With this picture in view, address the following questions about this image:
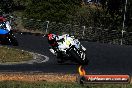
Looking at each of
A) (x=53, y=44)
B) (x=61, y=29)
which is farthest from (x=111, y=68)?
(x=61, y=29)

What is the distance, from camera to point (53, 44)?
72.0ft

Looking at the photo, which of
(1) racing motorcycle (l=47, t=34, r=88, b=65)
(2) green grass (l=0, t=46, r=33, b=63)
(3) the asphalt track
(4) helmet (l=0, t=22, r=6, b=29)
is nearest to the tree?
(3) the asphalt track

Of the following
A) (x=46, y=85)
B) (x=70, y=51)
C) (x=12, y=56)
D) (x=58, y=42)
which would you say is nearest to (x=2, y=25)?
(x=12, y=56)

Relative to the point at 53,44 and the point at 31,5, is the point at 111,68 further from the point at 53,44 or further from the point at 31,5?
the point at 31,5

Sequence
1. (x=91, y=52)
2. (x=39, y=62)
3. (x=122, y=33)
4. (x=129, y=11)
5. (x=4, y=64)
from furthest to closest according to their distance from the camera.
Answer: (x=129, y=11)
(x=122, y=33)
(x=91, y=52)
(x=39, y=62)
(x=4, y=64)

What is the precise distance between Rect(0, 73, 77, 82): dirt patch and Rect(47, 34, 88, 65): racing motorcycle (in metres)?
4.47

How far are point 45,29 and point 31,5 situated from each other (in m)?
7.14

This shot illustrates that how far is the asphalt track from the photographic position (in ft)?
62.6

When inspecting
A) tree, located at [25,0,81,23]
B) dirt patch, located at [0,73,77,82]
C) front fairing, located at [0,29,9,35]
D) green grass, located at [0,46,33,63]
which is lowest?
tree, located at [25,0,81,23]

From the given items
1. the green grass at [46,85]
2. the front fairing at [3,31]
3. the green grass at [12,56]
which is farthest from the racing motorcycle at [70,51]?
the front fairing at [3,31]

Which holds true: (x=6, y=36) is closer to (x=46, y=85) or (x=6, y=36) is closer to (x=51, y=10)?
(x=46, y=85)

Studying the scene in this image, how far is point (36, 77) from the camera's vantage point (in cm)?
1655

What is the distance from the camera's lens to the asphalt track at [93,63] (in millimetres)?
19078

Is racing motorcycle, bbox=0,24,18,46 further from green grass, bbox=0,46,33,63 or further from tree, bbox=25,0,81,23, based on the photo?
tree, bbox=25,0,81,23
